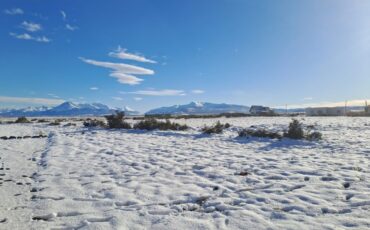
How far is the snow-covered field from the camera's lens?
4.39 meters

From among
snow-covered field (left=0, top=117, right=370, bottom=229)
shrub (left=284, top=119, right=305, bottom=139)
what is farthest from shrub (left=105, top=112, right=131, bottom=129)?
shrub (left=284, top=119, right=305, bottom=139)

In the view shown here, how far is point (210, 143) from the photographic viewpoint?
40.2ft

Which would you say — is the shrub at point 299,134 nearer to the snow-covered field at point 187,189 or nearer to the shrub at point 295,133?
the shrub at point 295,133

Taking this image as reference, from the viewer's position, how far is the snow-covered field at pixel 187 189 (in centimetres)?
439

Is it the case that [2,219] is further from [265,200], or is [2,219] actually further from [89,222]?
[265,200]

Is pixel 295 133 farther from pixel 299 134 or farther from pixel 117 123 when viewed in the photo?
pixel 117 123

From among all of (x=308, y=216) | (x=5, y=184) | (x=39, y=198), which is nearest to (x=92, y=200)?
(x=39, y=198)

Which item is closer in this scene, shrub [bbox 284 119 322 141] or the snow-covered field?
the snow-covered field

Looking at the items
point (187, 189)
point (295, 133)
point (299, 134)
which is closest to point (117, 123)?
point (295, 133)

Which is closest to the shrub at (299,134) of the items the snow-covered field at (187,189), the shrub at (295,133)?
the shrub at (295,133)

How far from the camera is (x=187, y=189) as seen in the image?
5887 mm

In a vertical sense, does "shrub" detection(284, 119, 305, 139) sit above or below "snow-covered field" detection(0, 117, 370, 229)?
above

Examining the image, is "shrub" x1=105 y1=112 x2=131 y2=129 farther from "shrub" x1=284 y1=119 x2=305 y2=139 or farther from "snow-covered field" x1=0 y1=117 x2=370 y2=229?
"shrub" x1=284 y1=119 x2=305 y2=139

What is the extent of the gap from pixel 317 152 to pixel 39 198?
25.2 ft
